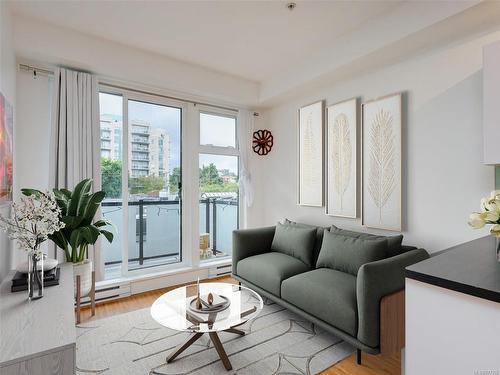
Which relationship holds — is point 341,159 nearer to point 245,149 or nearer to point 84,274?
point 245,149

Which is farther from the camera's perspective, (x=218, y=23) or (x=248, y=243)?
(x=248, y=243)

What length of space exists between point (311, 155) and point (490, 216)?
2.55m

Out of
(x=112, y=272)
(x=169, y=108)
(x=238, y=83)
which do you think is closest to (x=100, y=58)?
(x=169, y=108)

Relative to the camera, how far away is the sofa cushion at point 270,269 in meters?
2.64

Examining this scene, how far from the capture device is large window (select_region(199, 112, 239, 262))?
3959 millimetres

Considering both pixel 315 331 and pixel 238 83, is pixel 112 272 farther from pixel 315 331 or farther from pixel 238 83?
pixel 238 83

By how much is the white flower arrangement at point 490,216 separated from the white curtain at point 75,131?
3.22 m

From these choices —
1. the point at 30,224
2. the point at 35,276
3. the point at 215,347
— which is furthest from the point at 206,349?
the point at 30,224

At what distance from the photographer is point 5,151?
6.48 feet

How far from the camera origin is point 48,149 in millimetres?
2803

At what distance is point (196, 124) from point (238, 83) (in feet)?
2.69

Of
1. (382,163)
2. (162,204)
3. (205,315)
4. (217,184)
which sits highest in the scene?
(382,163)

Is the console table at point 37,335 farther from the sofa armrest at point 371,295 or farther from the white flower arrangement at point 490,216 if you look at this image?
the white flower arrangement at point 490,216

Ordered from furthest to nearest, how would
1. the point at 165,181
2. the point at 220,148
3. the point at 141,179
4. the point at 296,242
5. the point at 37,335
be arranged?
the point at 220,148 < the point at 165,181 < the point at 141,179 < the point at 296,242 < the point at 37,335
